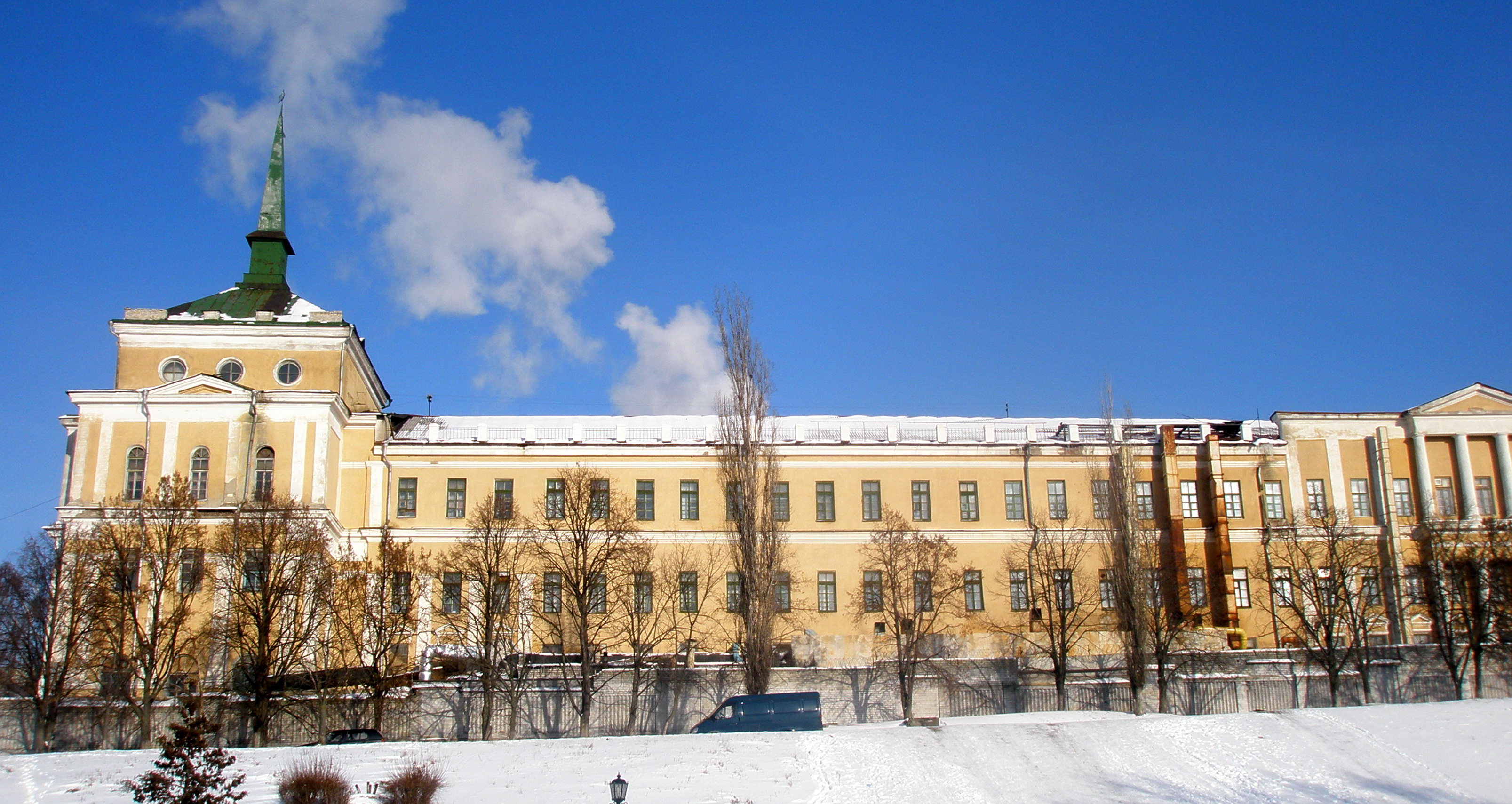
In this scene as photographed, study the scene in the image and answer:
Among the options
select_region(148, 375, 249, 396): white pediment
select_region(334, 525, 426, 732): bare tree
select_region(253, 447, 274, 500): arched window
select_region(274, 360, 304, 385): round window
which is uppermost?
select_region(274, 360, 304, 385): round window

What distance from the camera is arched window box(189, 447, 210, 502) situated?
139 feet

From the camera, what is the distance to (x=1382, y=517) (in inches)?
1887

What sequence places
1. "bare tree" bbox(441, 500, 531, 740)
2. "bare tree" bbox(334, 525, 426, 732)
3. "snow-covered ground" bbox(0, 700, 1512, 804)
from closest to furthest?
"snow-covered ground" bbox(0, 700, 1512, 804) < "bare tree" bbox(334, 525, 426, 732) < "bare tree" bbox(441, 500, 531, 740)

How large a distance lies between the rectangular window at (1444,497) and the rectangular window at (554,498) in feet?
110

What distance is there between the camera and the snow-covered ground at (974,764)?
23266mm

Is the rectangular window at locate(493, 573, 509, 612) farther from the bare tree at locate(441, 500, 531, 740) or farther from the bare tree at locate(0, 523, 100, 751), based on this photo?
the bare tree at locate(0, 523, 100, 751)

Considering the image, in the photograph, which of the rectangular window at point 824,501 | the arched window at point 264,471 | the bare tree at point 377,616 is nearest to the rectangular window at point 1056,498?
the rectangular window at point 824,501

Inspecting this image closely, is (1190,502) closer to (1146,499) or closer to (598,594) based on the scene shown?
(1146,499)

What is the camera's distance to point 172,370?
4475 cm

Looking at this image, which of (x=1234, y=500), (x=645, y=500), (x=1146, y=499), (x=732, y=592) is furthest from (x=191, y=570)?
(x=1234, y=500)

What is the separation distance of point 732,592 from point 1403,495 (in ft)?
87.0

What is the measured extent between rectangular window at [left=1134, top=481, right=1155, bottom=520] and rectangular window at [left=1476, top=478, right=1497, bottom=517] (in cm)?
1277

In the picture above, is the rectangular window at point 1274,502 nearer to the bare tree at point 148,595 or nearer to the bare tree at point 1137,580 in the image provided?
the bare tree at point 1137,580

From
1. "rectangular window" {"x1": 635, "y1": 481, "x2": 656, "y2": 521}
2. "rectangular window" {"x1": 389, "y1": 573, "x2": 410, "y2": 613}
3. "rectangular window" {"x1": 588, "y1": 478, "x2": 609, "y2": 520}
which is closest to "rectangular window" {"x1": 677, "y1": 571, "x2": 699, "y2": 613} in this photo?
"rectangular window" {"x1": 635, "y1": 481, "x2": 656, "y2": 521}
